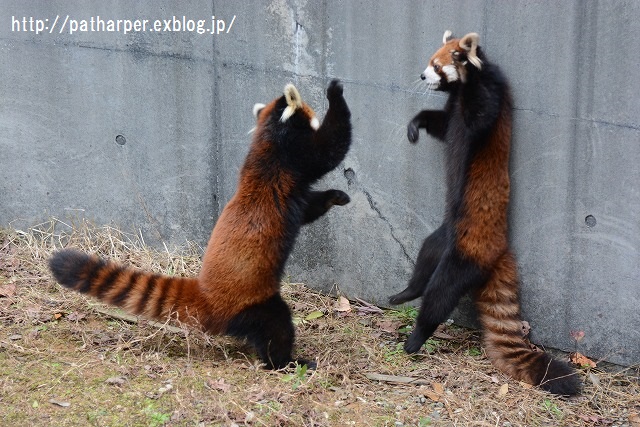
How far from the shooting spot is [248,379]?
4.85 m

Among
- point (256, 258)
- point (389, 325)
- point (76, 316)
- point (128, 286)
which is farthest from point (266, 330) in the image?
point (76, 316)

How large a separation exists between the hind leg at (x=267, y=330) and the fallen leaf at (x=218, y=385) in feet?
1.05

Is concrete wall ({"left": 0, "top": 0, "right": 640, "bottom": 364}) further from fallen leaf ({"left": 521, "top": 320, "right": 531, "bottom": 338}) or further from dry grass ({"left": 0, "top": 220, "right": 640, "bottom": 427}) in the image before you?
dry grass ({"left": 0, "top": 220, "right": 640, "bottom": 427})

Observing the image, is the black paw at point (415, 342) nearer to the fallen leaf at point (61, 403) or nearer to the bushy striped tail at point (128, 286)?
the bushy striped tail at point (128, 286)

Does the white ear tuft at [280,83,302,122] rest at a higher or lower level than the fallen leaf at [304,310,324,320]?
higher

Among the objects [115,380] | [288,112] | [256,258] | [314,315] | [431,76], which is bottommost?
[115,380]

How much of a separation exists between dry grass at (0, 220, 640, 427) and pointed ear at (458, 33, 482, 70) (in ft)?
5.99

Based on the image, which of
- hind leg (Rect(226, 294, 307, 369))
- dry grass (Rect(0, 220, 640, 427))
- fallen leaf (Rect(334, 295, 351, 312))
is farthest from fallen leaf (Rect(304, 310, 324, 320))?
hind leg (Rect(226, 294, 307, 369))

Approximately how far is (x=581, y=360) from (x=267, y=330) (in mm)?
1946

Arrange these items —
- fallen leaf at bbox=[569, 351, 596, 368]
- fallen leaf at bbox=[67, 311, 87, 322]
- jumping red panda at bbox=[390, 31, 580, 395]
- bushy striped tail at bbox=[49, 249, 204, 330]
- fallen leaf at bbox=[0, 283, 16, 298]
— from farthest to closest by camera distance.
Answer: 1. fallen leaf at bbox=[0, 283, 16, 298]
2. fallen leaf at bbox=[67, 311, 87, 322]
3. fallen leaf at bbox=[569, 351, 596, 368]
4. jumping red panda at bbox=[390, 31, 580, 395]
5. bushy striped tail at bbox=[49, 249, 204, 330]

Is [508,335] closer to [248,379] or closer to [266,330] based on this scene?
[266,330]

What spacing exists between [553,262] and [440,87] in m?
1.28

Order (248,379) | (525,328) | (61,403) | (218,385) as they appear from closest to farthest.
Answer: (61,403), (218,385), (248,379), (525,328)

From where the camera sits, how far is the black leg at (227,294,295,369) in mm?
4914
